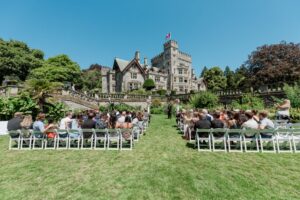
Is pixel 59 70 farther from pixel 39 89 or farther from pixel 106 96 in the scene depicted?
pixel 39 89

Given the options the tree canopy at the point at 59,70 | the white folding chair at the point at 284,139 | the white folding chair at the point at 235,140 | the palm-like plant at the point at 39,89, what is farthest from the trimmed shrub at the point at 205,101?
the tree canopy at the point at 59,70

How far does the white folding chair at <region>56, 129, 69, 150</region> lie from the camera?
23.1 ft

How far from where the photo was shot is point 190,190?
3455mm

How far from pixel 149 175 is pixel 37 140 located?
18.9ft

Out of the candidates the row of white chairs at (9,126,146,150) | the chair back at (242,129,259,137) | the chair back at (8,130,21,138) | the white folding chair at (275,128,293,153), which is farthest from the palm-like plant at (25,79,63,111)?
the white folding chair at (275,128,293,153)

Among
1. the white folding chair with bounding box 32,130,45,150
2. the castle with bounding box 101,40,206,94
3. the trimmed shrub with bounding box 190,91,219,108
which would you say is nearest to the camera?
the white folding chair with bounding box 32,130,45,150

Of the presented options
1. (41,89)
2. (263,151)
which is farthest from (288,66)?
(41,89)

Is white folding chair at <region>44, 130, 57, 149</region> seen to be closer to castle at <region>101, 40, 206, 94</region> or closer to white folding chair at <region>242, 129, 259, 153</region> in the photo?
white folding chair at <region>242, 129, 259, 153</region>

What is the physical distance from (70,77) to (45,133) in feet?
126

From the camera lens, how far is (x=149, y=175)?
420cm

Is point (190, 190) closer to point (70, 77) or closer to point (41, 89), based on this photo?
point (41, 89)

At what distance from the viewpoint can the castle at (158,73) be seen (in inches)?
1718

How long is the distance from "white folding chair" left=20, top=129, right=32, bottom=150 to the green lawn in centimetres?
80

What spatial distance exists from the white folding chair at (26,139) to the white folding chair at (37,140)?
0.48ft
